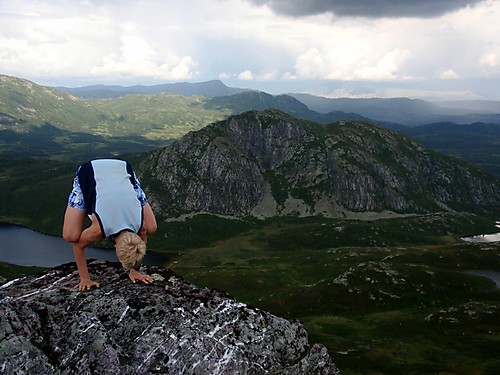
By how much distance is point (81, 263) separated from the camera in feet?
49.6

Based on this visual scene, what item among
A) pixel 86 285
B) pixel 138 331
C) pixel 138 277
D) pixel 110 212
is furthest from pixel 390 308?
pixel 110 212

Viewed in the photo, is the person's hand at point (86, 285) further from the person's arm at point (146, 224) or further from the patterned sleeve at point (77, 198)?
the patterned sleeve at point (77, 198)

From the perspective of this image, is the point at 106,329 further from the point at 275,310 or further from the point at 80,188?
the point at 275,310

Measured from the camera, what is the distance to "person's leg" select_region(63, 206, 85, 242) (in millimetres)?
13977

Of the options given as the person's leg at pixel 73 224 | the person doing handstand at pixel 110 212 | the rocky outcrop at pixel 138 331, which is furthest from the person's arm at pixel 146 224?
the rocky outcrop at pixel 138 331

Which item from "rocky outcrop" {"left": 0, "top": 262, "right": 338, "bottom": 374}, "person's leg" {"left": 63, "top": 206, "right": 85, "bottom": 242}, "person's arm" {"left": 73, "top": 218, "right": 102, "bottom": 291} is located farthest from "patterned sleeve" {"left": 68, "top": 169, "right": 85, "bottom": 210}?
"rocky outcrop" {"left": 0, "top": 262, "right": 338, "bottom": 374}

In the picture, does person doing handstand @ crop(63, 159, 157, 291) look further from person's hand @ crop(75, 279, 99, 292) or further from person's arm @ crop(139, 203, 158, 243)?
person's hand @ crop(75, 279, 99, 292)

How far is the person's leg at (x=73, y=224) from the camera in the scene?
45.9 ft

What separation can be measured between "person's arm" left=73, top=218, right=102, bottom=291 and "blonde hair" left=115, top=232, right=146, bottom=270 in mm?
840

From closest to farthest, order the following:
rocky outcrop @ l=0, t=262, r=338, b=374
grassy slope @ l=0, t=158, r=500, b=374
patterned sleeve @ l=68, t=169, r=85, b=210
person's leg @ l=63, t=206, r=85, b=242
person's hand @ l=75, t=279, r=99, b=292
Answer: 1. rocky outcrop @ l=0, t=262, r=338, b=374
2. person's leg @ l=63, t=206, r=85, b=242
3. patterned sleeve @ l=68, t=169, r=85, b=210
4. person's hand @ l=75, t=279, r=99, b=292
5. grassy slope @ l=0, t=158, r=500, b=374

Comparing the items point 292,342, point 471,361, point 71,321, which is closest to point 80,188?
point 71,321

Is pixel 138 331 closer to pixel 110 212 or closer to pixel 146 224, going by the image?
pixel 146 224

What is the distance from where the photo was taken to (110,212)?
13594mm

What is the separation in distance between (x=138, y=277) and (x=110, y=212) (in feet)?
12.2
